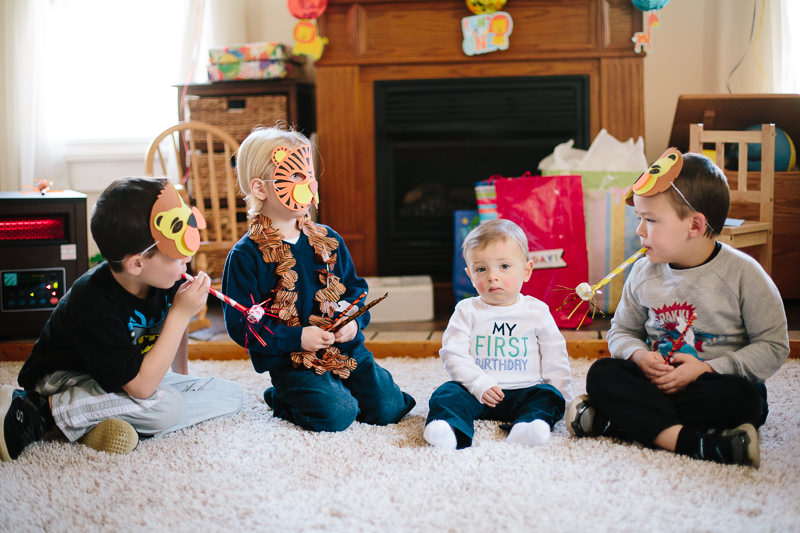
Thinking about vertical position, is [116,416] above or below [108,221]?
below

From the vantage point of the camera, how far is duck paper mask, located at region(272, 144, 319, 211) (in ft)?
5.08

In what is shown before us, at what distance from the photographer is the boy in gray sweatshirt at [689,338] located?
4.47 ft

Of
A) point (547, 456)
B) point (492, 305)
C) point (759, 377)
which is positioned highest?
point (492, 305)

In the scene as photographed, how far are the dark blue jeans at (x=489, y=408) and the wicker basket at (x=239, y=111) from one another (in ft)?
5.78

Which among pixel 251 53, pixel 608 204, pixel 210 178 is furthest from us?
pixel 251 53

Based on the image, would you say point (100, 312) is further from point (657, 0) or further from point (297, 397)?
point (657, 0)

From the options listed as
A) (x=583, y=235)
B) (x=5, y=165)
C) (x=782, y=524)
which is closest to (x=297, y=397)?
(x=782, y=524)

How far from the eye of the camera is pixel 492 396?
1499 millimetres

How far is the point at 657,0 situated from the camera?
8.57 feet

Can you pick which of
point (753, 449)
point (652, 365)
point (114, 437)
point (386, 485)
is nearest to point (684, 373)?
point (652, 365)

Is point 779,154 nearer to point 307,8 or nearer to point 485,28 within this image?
point 485,28

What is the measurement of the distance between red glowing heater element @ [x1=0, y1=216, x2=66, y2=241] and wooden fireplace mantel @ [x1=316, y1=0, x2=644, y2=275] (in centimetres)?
100

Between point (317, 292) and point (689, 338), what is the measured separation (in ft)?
2.64

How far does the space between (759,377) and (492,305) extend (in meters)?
0.55
